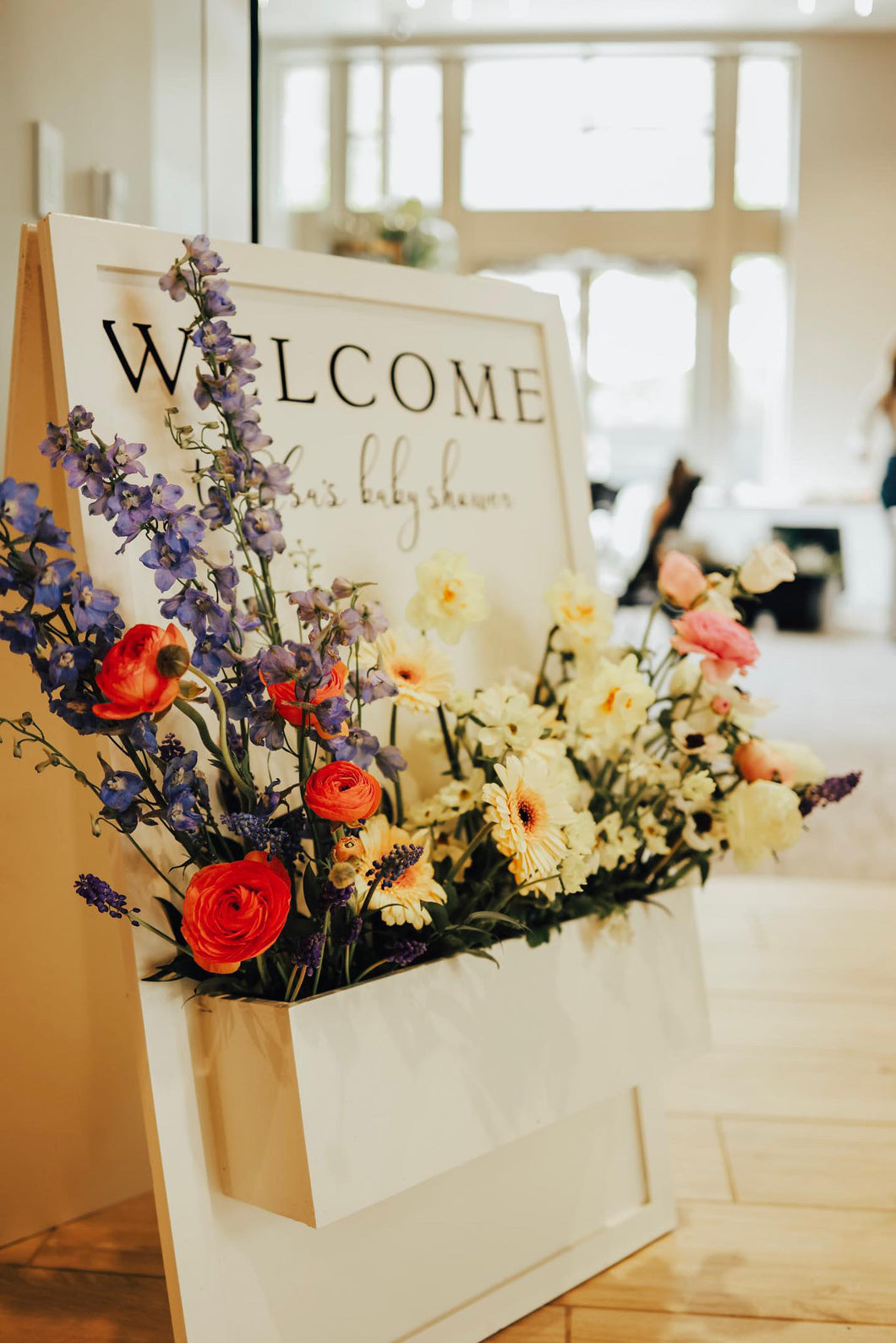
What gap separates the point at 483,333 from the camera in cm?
129

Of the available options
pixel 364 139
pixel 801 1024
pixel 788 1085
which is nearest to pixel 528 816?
pixel 788 1085

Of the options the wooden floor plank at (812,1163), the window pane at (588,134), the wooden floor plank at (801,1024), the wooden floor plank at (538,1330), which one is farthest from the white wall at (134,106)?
the window pane at (588,134)

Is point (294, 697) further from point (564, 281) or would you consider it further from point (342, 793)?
point (564, 281)

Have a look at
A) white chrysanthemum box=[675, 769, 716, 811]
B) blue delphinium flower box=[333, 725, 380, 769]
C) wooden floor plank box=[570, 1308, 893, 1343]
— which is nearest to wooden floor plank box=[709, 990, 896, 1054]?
wooden floor plank box=[570, 1308, 893, 1343]

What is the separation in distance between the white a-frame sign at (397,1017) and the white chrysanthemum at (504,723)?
19 centimetres

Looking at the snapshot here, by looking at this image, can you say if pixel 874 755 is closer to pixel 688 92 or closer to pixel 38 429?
pixel 38 429

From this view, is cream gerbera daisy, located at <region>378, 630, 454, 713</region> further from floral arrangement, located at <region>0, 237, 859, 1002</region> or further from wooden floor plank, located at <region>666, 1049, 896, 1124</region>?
wooden floor plank, located at <region>666, 1049, 896, 1124</region>

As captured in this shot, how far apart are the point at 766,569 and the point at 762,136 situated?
9043mm

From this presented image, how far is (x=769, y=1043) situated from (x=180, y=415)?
1236 millimetres

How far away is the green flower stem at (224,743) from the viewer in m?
0.84

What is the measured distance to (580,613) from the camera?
116 cm

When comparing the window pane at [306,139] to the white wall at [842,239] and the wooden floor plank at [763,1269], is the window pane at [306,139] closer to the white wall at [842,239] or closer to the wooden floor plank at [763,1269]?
the white wall at [842,239]

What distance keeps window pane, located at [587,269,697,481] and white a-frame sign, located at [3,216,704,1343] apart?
8137mm

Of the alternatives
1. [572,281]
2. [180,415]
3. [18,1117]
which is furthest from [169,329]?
Result: [572,281]
